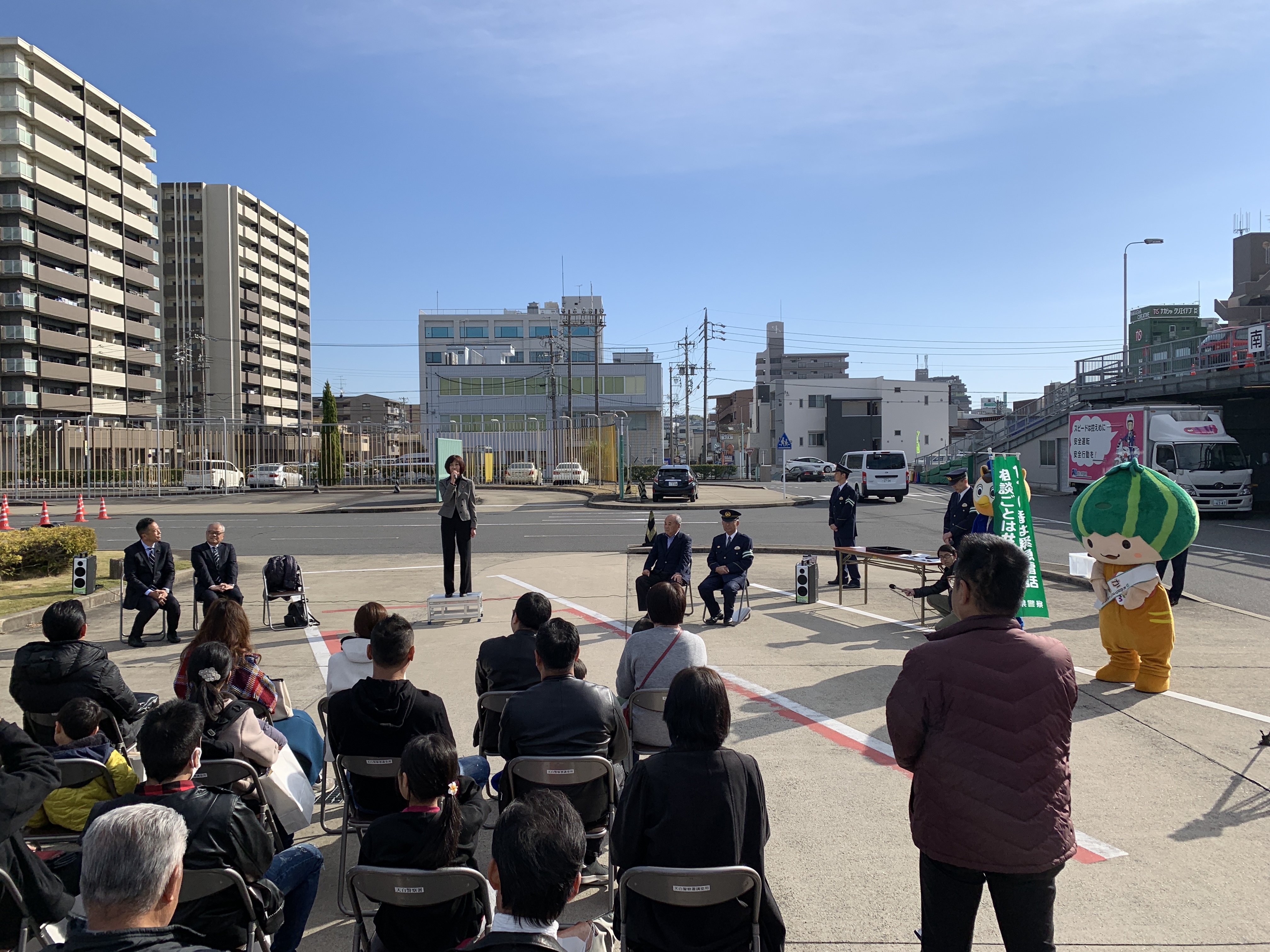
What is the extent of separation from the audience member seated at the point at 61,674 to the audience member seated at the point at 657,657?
3099mm

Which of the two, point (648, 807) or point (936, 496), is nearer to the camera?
point (648, 807)

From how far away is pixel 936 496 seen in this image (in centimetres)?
3816

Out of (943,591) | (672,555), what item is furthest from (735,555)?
(943,591)

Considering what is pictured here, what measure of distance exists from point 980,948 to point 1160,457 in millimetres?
27997

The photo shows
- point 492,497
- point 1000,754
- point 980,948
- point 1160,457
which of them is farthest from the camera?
point 492,497

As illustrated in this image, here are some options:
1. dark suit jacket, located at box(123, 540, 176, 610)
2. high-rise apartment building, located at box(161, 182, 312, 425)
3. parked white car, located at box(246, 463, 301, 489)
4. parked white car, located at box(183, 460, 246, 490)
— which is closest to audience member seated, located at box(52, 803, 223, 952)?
dark suit jacket, located at box(123, 540, 176, 610)

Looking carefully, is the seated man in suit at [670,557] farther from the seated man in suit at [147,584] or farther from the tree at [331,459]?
the tree at [331,459]

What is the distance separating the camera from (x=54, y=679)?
15.7 ft

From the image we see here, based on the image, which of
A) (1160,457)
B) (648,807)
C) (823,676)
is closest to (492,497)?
(1160,457)

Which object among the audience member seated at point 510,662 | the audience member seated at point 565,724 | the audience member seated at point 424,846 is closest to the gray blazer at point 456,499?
the audience member seated at point 510,662

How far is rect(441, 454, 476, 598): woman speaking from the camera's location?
442 inches

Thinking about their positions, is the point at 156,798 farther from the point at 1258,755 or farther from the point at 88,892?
the point at 1258,755

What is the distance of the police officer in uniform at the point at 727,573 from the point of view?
35.8ft

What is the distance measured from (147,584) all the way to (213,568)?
0.77m
